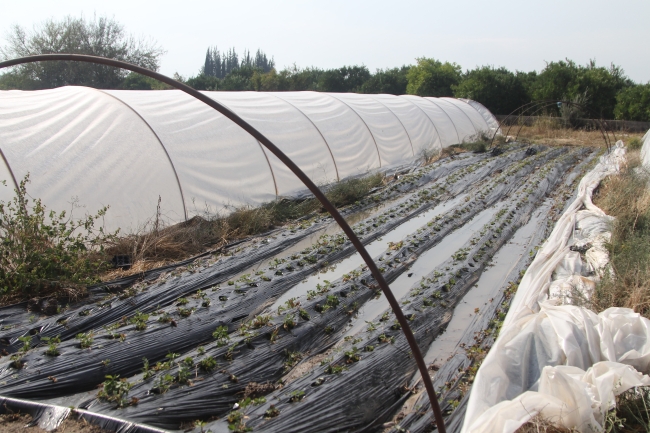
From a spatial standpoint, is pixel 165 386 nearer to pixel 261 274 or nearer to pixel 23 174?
pixel 261 274

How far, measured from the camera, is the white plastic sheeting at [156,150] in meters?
6.91

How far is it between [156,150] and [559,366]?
6.56 meters

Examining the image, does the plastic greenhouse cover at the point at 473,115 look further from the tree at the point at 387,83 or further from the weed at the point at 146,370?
the weed at the point at 146,370

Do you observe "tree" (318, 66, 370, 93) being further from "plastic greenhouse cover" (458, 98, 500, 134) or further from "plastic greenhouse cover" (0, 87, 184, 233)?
"plastic greenhouse cover" (0, 87, 184, 233)

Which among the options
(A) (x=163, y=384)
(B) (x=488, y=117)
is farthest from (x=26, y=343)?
(B) (x=488, y=117)

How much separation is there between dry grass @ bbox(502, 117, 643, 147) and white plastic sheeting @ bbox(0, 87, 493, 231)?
41.1 ft

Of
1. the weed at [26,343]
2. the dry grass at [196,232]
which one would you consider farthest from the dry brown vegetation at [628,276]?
the dry grass at [196,232]

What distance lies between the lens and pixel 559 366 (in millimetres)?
3373

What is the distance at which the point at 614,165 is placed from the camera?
13.5m

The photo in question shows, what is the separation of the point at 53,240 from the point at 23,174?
43.1 inches

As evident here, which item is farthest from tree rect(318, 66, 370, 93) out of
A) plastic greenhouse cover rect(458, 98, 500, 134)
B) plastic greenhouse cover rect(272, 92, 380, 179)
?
plastic greenhouse cover rect(272, 92, 380, 179)

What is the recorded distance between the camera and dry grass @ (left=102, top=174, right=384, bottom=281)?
267 inches

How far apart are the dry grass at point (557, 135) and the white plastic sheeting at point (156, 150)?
12522 millimetres

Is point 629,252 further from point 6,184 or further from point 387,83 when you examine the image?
point 387,83
